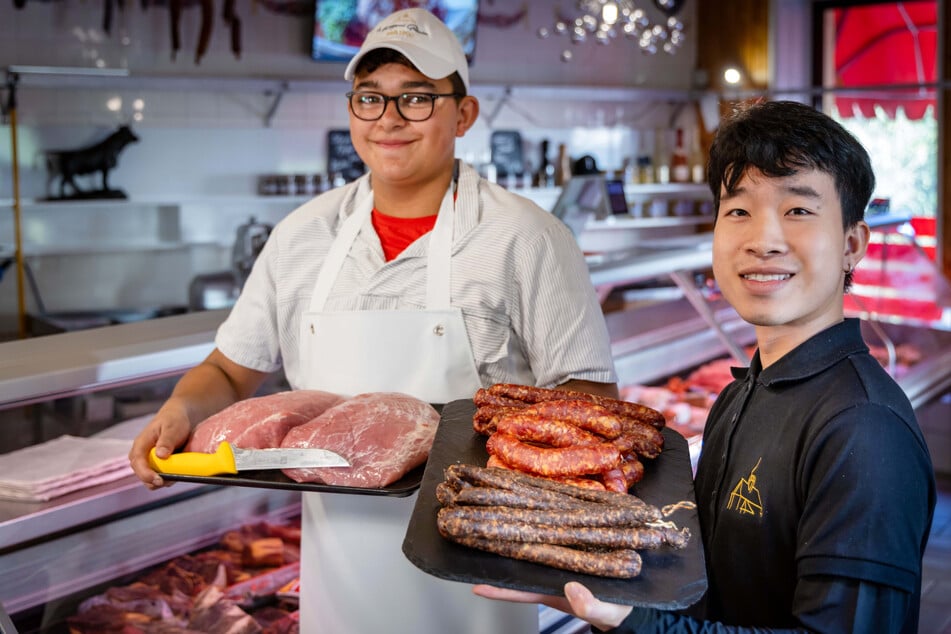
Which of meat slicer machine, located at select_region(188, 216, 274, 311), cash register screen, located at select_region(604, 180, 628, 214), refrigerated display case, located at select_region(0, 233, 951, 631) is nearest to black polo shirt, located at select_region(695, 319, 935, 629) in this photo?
refrigerated display case, located at select_region(0, 233, 951, 631)

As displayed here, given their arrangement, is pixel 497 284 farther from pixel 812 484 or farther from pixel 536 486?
pixel 812 484

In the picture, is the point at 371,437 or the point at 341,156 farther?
the point at 341,156

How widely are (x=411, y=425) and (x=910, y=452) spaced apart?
37.0 inches

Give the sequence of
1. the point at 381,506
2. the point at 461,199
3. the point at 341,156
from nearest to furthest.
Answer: the point at 381,506, the point at 461,199, the point at 341,156

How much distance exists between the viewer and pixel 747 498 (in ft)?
5.02

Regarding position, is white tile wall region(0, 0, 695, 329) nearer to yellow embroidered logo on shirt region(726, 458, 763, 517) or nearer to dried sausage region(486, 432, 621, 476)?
dried sausage region(486, 432, 621, 476)

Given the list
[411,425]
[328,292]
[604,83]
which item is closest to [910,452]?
[411,425]

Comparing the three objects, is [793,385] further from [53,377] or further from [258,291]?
[53,377]

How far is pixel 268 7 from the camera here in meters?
7.90

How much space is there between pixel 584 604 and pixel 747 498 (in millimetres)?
386

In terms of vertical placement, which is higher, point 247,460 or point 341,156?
point 341,156

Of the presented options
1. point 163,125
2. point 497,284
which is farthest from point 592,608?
point 163,125

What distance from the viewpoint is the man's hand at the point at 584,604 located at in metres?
1.28

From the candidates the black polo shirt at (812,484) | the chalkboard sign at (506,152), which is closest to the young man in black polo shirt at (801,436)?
the black polo shirt at (812,484)
